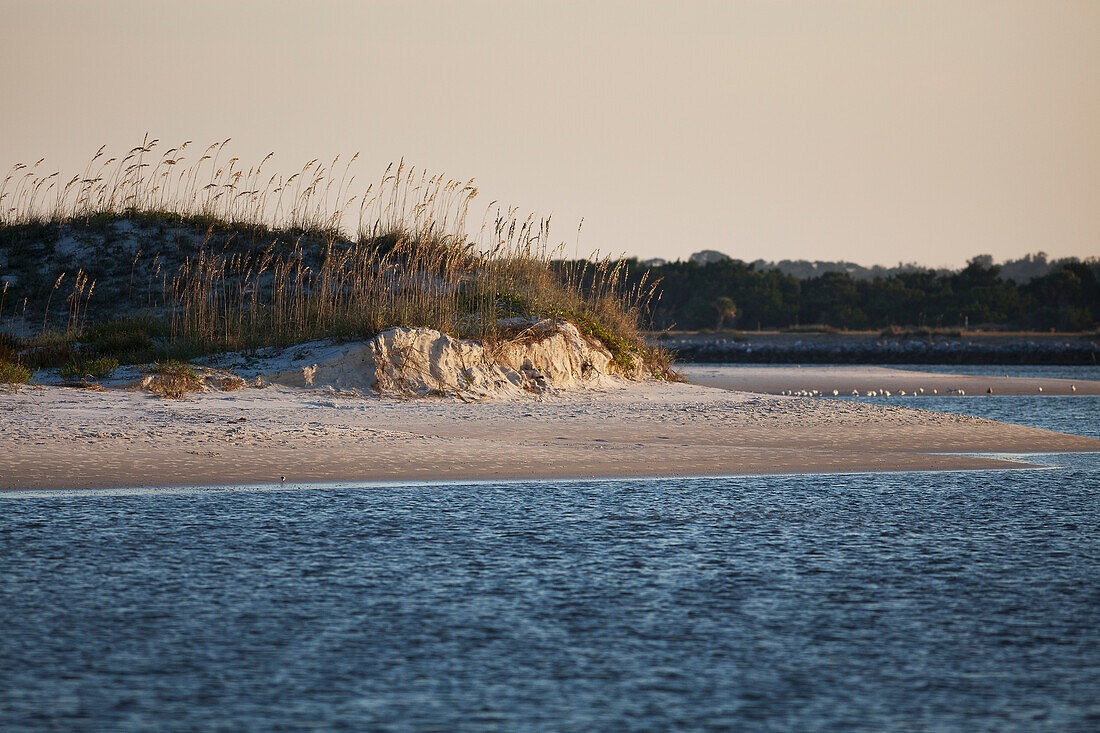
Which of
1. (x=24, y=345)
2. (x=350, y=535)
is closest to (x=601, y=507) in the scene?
(x=350, y=535)

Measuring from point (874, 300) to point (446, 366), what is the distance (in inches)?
2169

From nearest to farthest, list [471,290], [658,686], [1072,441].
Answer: [658,686]
[1072,441]
[471,290]

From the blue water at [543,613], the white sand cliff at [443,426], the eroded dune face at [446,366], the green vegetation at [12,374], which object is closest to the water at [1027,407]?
the white sand cliff at [443,426]

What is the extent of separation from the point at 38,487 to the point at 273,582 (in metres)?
3.82

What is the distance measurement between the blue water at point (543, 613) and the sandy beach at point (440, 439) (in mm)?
1208

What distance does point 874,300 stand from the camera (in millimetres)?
66562

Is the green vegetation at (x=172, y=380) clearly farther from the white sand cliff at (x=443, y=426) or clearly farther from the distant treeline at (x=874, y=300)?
the distant treeline at (x=874, y=300)

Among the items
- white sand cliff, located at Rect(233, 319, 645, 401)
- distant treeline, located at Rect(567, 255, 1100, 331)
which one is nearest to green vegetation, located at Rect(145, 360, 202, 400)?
white sand cliff, located at Rect(233, 319, 645, 401)

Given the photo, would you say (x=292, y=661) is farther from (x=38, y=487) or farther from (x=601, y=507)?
(x=38, y=487)

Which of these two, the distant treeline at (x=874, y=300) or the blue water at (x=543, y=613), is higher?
the distant treeline at (x=874, y=300)

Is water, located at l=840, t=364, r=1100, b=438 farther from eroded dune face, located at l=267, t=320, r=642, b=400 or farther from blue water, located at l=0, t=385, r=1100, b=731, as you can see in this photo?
blue water, located at l=0, t=385, r=1100, b=731

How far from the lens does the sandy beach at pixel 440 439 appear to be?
968 cm

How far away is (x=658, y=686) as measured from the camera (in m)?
4.25

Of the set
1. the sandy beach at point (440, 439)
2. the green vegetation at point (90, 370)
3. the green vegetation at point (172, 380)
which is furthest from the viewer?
the green vegetation at point (90, 370)
